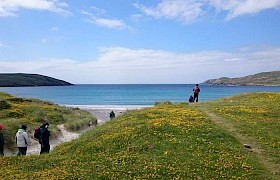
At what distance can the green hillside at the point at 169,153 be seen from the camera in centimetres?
1881

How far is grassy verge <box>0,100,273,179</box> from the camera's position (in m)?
18.7

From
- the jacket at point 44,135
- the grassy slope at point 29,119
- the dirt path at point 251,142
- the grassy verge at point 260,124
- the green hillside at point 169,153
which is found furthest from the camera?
the grassy slope at point 29,119

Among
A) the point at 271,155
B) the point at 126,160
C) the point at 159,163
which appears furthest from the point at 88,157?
the point at 271,155

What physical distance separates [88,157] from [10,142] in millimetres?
18895

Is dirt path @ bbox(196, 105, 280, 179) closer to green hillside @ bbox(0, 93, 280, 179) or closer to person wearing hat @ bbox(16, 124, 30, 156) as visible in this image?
green hillside @ bbox(0, 93, 280, 179)

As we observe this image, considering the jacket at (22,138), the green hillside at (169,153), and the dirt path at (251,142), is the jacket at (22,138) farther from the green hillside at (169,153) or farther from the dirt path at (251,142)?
the dirt path at (251,142)

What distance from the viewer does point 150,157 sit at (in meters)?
21.4

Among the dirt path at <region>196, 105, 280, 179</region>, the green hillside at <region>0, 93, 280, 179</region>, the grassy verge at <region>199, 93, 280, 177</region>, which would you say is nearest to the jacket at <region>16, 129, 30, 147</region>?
the green hillside at <region>0, 93, 280, 179</region>

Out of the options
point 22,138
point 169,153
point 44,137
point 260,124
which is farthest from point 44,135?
point 260,124

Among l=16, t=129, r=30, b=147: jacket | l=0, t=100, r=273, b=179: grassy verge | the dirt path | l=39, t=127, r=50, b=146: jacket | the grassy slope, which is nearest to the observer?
l=0, t=100, r=273, b=179: grassy verge

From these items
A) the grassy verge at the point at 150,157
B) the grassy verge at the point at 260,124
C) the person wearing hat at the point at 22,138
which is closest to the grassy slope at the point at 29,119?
the person wearing hat at the point at 22,138

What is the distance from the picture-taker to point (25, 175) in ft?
65.0

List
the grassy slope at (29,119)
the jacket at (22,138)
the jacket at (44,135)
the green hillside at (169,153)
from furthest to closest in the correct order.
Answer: the grassy slope at (29,119) → the jacket at (44,135) → the jacket at (22,138) → the green hillside at (169,153)

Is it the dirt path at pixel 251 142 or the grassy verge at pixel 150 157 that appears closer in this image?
the grassy verge at pixel 150 157
